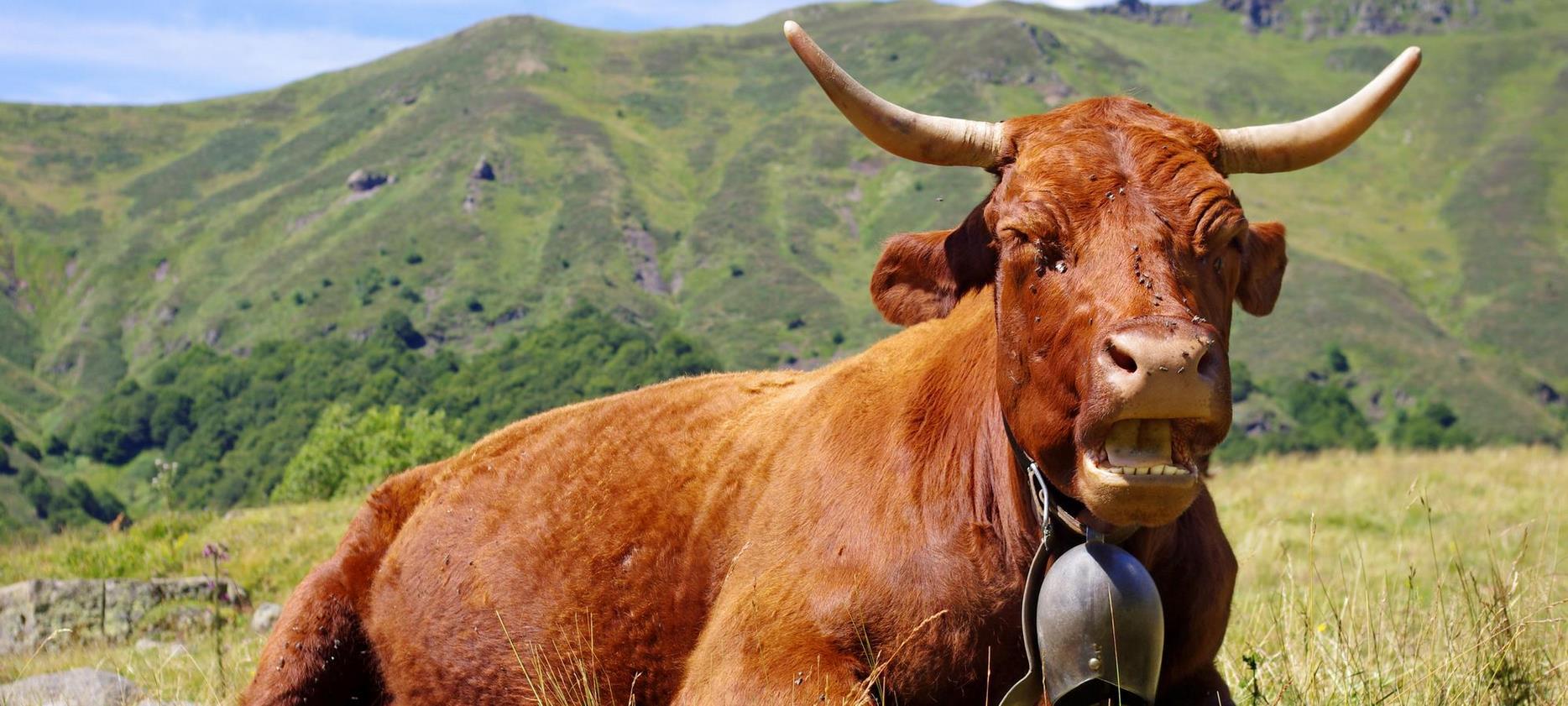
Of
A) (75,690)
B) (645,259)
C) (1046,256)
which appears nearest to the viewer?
(1046,256)

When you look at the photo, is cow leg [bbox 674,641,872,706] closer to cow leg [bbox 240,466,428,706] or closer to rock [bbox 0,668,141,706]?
cow leg [bbox 240,466,428,706]

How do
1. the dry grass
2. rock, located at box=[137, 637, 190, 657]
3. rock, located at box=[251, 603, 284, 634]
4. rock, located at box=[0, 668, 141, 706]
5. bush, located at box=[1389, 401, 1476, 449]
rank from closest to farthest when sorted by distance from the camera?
1. the dry grass
2. rock, located at box=[0, 668, 141, 706]
3. rock, located at box=[137, 637, 190, 657]
4. rock, located at box=[251, 603, 284, 634]
5. bush, located at box=[1389, 401, 1476, 449]

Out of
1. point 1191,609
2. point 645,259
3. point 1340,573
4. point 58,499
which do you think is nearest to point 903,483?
point 1191,609

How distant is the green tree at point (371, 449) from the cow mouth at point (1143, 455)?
3009 centimetres

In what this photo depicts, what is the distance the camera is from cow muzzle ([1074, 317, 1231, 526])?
10.6 feet

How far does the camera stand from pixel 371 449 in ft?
148

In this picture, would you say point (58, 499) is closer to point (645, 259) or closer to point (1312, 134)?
point (645, 259)

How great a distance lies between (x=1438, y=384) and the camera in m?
136

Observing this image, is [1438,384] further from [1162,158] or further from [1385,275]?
[1162,158]

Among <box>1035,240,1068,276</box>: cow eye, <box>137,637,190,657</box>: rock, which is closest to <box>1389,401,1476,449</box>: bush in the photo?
<box>137,637,190,657</box>: rock

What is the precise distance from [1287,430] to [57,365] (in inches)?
6292

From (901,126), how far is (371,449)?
4373 cm

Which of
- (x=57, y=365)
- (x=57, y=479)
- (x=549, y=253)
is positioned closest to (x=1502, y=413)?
(x=549, y=253)

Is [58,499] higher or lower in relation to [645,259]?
lower
